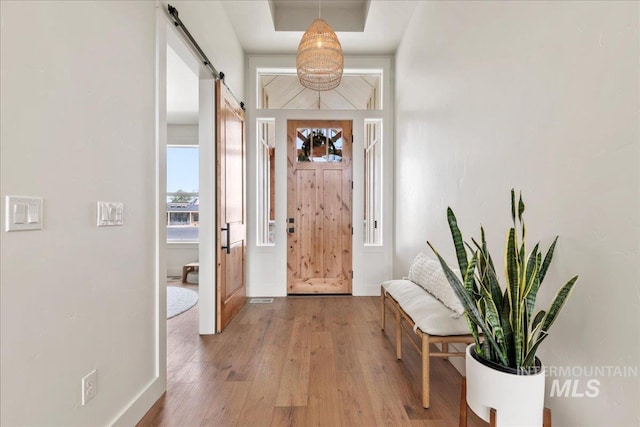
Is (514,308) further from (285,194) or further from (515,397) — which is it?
(285,194)

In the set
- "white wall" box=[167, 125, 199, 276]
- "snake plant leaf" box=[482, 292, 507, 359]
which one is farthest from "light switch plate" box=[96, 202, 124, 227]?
"white wall" box=[167, 125, 199, 276]

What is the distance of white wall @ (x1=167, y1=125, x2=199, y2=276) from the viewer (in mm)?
5684

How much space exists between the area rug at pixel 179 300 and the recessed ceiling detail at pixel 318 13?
352cm

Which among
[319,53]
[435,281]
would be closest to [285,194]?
[319,53]

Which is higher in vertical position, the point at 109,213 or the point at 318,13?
the point at 318,13

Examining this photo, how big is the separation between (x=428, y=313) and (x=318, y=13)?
3541 millimetres

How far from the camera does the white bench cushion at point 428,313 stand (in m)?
1.74

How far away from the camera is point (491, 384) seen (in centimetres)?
116

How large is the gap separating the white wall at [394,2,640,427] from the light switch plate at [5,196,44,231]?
2001mm

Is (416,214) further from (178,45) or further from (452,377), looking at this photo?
(178,45)

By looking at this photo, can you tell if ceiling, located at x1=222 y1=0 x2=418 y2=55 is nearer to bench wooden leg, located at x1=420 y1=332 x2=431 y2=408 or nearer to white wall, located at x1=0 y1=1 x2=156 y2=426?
white wall, located at x1=0 y1=1 x2=156 y2=426

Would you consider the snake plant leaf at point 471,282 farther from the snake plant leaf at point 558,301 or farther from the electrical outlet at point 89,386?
the electrical outlet at point 89,386

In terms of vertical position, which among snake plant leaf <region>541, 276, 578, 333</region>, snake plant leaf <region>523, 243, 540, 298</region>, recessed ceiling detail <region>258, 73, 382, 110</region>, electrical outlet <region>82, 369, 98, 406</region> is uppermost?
recessed ceiling detail <region>258, 73, 382, 110</region>

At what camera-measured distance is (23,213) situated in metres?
1.00
